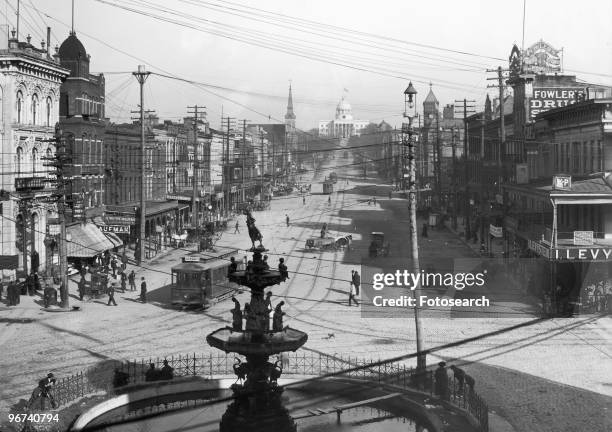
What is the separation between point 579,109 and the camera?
135 ft

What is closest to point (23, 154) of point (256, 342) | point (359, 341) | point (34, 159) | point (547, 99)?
point (34, 159)

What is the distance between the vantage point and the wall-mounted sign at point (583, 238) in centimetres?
3388

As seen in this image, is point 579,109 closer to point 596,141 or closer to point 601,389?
point 596,141

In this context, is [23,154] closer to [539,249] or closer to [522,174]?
[539,249]

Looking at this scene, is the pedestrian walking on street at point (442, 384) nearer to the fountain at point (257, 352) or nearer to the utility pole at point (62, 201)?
the fountain at point (257, 352)

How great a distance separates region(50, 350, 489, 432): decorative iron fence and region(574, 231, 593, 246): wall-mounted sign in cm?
1424

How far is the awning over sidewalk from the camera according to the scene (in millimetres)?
43844

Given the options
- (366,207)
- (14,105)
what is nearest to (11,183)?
(14,105)

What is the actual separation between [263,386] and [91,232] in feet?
112

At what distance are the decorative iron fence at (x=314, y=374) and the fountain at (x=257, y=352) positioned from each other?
3489 millimetres

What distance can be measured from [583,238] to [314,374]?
17.8 metres

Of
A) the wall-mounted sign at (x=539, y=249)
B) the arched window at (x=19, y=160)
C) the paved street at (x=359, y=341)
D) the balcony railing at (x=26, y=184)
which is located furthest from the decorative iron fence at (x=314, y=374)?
the arched window at (x=19, y=160)

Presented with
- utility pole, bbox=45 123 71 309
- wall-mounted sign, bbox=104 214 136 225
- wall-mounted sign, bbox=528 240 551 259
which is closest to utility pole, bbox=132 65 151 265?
wall-mounted sign, bbox=104 214 136 225

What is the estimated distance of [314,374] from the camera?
2141 centimetres
